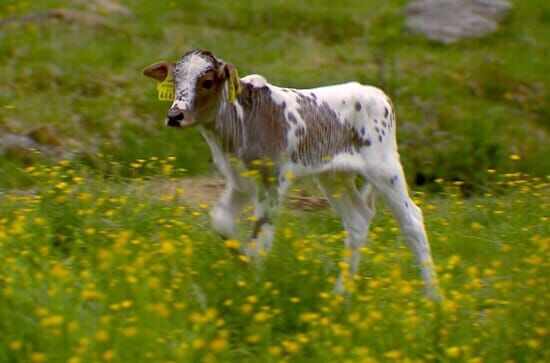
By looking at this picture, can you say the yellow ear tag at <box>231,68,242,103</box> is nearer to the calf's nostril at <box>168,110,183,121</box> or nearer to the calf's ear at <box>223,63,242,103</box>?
the calf's ear at <box>223,63,242,103</box>

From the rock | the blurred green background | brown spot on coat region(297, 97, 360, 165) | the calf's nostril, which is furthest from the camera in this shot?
the rock

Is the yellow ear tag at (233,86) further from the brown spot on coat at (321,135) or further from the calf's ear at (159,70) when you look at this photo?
the brown spot on coat at (321,135)

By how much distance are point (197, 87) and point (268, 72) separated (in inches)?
236

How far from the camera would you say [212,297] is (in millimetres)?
6051

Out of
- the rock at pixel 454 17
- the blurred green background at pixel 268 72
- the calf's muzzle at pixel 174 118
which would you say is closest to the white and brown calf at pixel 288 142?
the calf's muzzle at pixel 174 118

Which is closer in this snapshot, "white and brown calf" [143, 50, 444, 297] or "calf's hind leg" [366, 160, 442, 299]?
"white and brown calf" [143, 50, 444, 297]

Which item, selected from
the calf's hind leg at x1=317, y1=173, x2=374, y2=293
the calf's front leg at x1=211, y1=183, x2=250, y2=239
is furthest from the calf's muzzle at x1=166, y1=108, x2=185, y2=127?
the calf's hind leg at x1=317, y1=173, x2=374, y2=293

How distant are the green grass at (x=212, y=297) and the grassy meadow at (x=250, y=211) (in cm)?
1

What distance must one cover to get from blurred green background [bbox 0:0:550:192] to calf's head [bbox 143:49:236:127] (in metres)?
→ 2.63

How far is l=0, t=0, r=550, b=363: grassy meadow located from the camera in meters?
5.72

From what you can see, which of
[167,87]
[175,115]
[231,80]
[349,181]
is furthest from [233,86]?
[349,181]

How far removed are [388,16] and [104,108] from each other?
5.09m

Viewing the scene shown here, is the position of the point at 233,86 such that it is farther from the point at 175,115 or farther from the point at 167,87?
the point at 175,115

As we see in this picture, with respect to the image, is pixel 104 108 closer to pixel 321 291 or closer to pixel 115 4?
pixel 115 4
